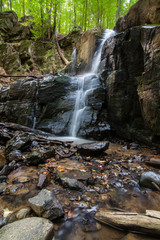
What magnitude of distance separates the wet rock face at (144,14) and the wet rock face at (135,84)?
6.65ft

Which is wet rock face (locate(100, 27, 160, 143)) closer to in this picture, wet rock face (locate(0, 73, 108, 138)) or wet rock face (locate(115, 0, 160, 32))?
wet rock face (locate(0, 73, 108, 138))

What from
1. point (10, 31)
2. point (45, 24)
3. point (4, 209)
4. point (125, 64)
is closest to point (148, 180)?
point (4, 209)

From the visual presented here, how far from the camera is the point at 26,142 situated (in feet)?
14.9

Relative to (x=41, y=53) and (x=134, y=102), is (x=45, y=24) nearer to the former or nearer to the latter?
(x=41, y=53)

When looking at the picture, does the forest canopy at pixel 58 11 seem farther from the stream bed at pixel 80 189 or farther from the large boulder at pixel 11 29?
the stream bed at pixel 80 189

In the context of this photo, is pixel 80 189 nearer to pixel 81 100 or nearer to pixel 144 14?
pixel 81 100

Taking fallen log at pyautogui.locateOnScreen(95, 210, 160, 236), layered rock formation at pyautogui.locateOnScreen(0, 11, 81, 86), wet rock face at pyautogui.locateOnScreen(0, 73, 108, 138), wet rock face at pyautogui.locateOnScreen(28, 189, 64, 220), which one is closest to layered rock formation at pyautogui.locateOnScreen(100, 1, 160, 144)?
wet rock face at pyautogui.locateOnScreen(0, 73, 108, 138)

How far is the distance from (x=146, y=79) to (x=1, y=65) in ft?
54.0

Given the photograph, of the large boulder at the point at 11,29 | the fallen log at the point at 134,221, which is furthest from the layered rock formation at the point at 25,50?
the fallen log at the point at 134,221

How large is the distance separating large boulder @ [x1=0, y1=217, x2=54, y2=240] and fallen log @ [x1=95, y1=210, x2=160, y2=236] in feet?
2.50

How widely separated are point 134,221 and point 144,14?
10175mm

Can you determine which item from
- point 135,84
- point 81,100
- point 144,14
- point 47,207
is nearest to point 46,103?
point 81,100

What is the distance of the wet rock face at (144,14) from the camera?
6564 millimetres

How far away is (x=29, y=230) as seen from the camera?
54.6 inches
